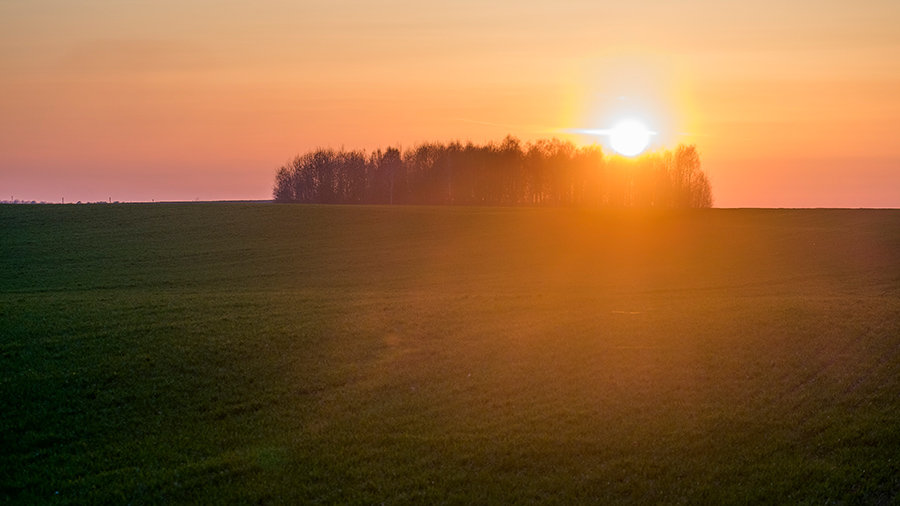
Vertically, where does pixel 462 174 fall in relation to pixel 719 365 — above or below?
above

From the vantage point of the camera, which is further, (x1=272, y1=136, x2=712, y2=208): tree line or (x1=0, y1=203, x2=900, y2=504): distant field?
(x1=272, y1=136, x2=712, y2=208): tree line

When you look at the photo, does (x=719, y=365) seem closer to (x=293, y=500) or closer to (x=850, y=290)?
(x=293, y=500)

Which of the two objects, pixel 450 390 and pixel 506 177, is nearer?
pixel 450 390

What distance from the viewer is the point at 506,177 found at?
114 meters

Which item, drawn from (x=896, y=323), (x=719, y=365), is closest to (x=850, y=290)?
(x=896, y=323)

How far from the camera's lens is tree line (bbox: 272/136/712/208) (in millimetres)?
113812

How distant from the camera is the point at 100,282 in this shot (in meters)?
38.8

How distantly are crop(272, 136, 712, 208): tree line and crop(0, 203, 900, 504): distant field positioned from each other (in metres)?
74.6

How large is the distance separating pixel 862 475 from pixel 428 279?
29.5m

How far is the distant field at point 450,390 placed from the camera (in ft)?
42.1

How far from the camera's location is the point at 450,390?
704 inches

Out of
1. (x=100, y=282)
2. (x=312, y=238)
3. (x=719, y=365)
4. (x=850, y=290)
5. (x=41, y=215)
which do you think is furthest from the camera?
(x=41, y=215)

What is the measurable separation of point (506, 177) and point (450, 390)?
3834 inches

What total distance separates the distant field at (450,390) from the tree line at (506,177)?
74.6m
